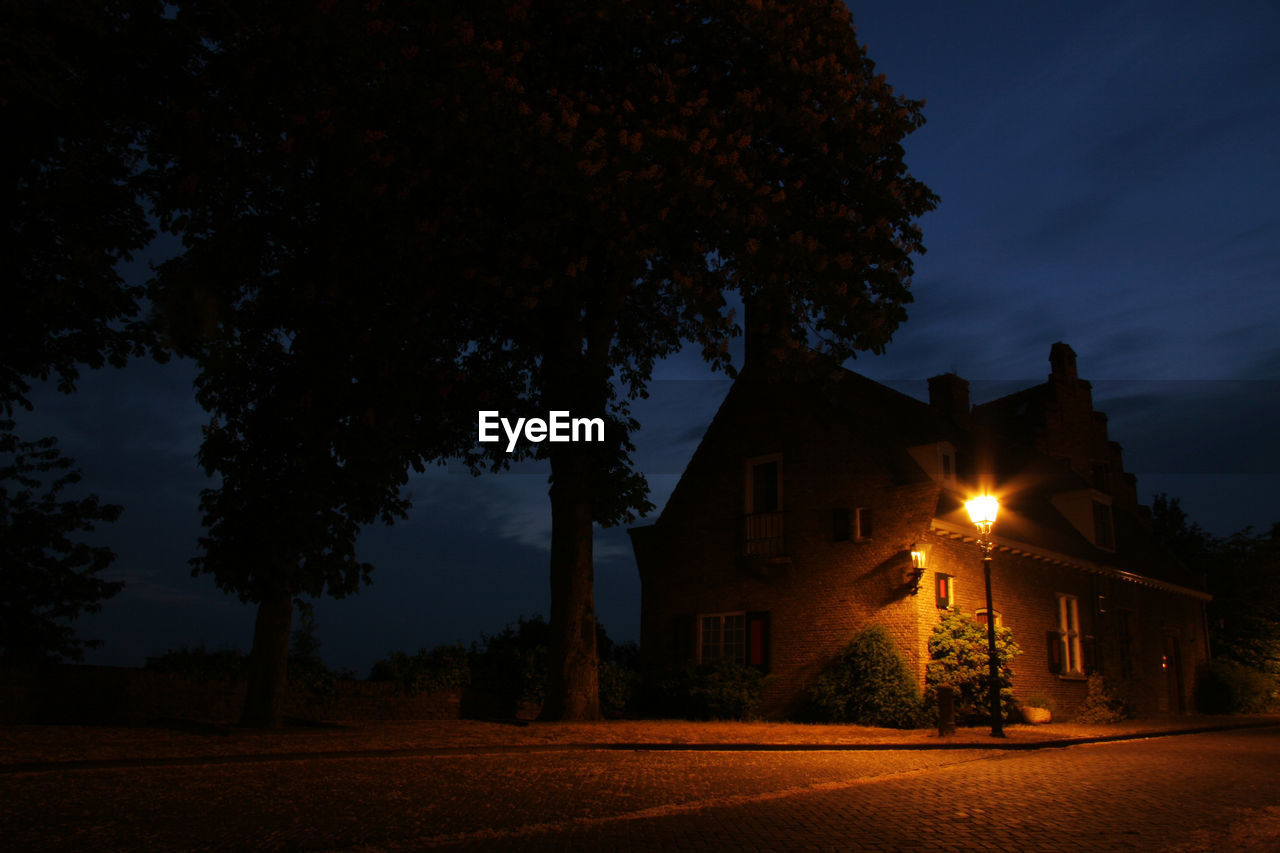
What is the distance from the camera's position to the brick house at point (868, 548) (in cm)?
2027

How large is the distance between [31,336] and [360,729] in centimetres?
741

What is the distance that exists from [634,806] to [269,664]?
8251 millimetres

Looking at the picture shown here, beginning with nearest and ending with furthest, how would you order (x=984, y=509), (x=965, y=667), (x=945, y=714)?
(x=945, y=714)
(x=984, y=509)
(x=965, y=667)

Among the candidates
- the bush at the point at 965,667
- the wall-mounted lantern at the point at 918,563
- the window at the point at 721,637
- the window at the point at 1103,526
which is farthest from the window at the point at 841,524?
the window at the point at 1103,526

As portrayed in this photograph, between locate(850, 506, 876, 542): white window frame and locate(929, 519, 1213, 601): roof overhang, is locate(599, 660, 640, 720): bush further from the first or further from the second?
locate(929, 519, 1213, 601): roof overhang

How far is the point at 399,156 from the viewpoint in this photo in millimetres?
13953

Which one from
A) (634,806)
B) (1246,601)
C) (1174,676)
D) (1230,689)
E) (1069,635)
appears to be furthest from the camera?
(1246,601)

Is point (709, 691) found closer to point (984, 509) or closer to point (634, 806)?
point (984, 509)

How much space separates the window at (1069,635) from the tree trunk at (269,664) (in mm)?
18361

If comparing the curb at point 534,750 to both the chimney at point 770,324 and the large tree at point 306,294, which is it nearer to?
the large tree at point 306,294

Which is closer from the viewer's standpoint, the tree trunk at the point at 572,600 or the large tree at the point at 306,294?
the large tree at the point at 306,294

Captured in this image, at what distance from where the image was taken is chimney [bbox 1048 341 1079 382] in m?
31.2

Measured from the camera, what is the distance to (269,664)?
14.3m

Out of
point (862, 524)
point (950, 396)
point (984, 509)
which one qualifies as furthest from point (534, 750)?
point (950, 396)
